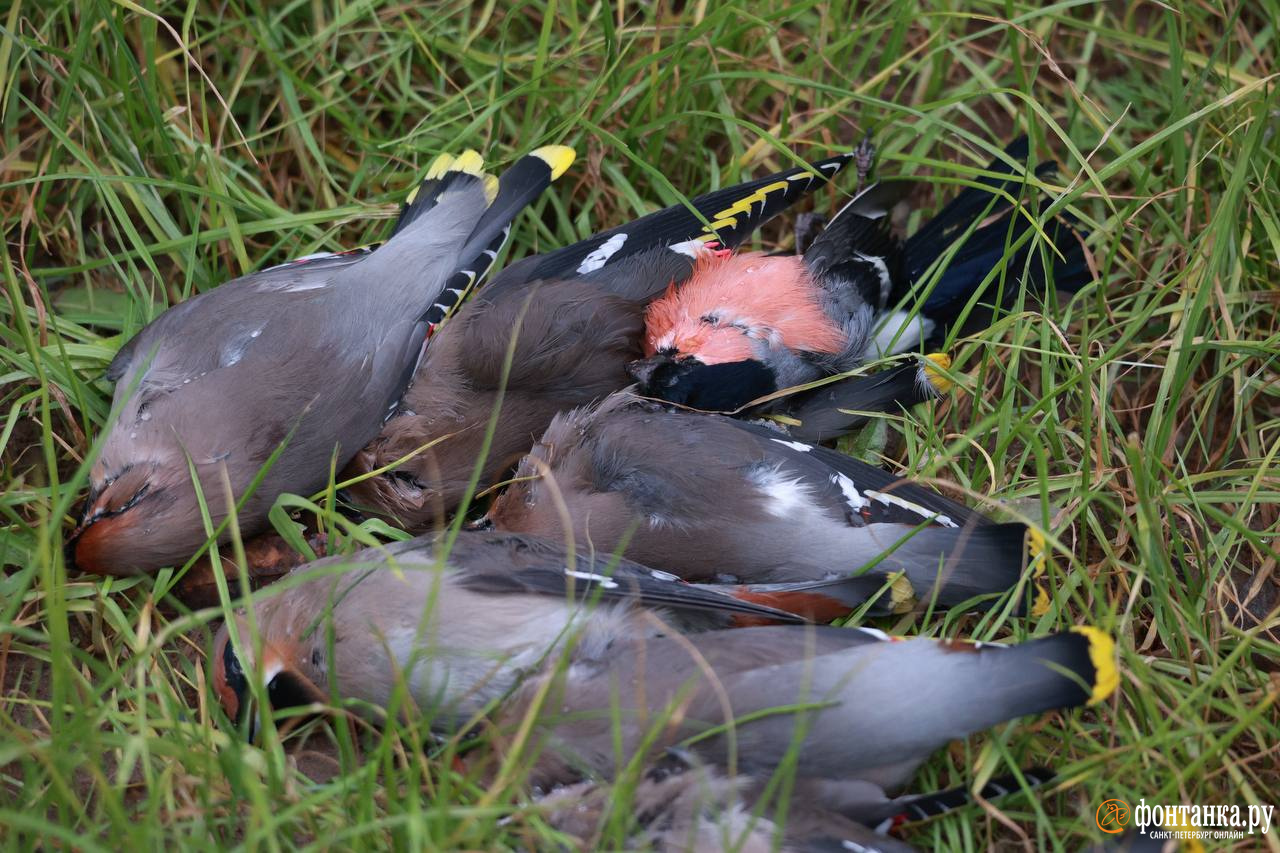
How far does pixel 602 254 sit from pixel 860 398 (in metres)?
0.96

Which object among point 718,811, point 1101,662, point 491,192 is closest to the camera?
point 718,811

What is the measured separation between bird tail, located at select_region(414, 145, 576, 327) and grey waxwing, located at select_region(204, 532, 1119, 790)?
1.16 metres

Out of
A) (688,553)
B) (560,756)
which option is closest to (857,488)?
(688,553)

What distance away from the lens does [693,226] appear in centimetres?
373

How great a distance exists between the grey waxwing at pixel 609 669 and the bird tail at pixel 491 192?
116cm

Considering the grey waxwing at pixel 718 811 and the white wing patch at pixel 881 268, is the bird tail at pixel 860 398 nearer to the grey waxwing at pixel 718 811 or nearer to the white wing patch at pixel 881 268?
the white wing patch at pixel 881 268

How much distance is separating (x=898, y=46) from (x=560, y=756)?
2812mm

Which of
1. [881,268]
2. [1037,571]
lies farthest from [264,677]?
[881,268]

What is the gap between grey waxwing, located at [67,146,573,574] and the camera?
10.3 ft

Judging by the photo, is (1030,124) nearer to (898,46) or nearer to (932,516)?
(898,46)

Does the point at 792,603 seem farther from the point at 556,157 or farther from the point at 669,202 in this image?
the point at 556,157

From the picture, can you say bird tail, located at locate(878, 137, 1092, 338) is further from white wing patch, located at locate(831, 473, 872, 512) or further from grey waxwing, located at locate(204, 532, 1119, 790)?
grey waxwing, located at locate(204, 532, 1119, 790)

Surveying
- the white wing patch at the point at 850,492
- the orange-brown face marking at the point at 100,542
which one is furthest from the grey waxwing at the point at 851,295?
the orange-brown face marking at the point at 100,542

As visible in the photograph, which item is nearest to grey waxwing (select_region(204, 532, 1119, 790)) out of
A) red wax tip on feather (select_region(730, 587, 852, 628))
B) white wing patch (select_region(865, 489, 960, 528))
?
red wax tip on feather (select_region(730, 587, 852, 628))
